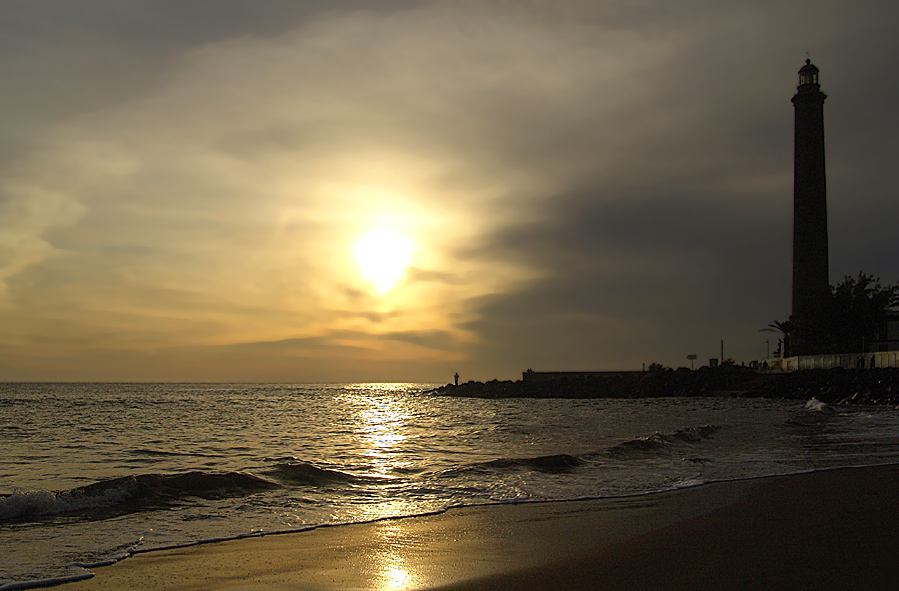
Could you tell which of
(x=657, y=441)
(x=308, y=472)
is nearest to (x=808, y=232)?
(x=657, y=441)

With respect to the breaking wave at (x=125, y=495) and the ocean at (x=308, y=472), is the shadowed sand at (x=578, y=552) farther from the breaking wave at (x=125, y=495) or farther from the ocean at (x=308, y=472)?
the breaking wave at (x=125, y=495)

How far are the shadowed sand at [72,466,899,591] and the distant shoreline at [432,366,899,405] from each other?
3101 cm

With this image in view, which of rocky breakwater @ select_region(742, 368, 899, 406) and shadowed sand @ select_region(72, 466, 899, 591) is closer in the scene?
shadowed sand @ select_region(72, 466, 899, 591)

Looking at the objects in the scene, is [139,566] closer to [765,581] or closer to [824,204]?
[765,581]

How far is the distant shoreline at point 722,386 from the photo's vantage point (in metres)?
37.8

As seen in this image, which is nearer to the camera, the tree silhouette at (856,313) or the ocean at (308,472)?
the ocean at (308,472)

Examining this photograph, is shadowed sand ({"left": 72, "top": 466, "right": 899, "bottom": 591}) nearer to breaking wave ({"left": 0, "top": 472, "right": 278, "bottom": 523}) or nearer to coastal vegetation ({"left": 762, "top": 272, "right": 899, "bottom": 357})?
→ breaking wave ({"left": 0, "top": 472, "right": 278, "bottom": 523})

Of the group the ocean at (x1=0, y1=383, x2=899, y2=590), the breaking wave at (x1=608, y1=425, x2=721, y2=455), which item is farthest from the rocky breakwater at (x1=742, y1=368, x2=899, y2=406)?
the breaking wave at (x1=608, y1=425, x2=721, y2=455)

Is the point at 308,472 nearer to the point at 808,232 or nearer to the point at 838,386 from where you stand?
the point at 838,386

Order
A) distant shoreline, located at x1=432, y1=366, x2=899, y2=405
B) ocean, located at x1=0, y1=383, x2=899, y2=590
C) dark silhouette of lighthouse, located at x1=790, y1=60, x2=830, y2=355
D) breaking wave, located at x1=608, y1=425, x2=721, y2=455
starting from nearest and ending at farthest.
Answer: ocean, located at x1=0, y1=383, x2=899, y2=590
breaking wave, located at x1=608, y1=425, x2=721, y2=455
distant shoreline, located at x1=432, y1=366, x2=899, y2=405
dark silhouette of lighthouse, located at x1=790, y1=60, x2=830, y2=355

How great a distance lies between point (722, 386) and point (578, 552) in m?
54.4

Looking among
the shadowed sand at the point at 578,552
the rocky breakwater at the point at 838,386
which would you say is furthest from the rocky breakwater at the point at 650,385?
the shadowed sand at the point at 578,552

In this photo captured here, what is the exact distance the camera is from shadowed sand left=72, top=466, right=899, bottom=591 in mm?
5176

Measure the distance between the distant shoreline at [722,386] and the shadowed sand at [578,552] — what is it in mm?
31012
